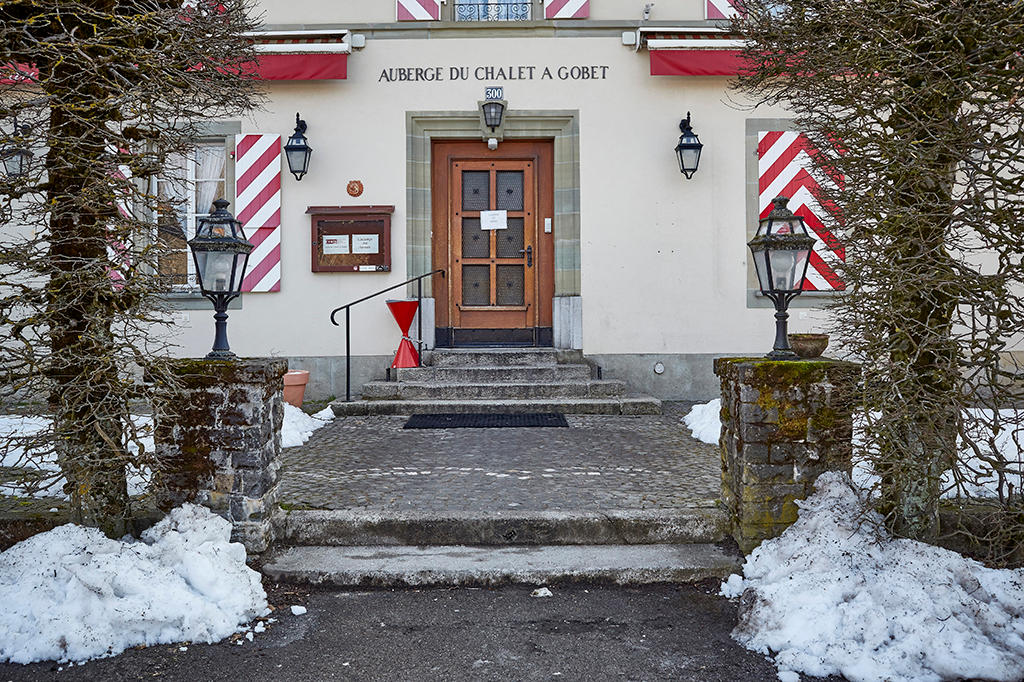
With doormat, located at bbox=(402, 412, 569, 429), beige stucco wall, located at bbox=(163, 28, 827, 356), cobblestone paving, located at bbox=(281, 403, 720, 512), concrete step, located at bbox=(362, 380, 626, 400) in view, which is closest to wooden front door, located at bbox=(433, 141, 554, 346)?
beige stucco wall, located at bbox=(163, 28, 827, 356)

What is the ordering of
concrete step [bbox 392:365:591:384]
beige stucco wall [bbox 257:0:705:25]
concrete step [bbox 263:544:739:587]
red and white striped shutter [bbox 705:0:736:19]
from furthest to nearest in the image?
beige stucco wall [bbox 257:0:705:25]
red and white striped shutter [bbox 705:0:736:19]
concrete step [bbox 392:365:591:384]
concrete step [bbox 263:544:739:587]

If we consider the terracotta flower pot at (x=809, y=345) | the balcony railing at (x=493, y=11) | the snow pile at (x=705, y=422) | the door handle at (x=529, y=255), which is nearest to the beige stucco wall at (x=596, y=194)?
the balcony railing at (x=493, y=11)

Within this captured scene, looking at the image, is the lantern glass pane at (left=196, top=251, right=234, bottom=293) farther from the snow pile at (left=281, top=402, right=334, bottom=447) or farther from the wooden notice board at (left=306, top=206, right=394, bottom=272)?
the wooden notice board at (left=306, top=206, right=394, bottom=272)

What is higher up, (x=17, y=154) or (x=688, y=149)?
(x=688, y=149)

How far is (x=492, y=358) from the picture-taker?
8391 mm

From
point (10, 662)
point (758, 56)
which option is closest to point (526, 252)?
point (758, 56)

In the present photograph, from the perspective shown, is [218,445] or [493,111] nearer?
[218,445]

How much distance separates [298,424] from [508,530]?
3333 millimetres

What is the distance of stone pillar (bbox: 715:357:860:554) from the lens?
3559 millimetres

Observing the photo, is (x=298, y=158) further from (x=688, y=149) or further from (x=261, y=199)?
(x=688, y=149)

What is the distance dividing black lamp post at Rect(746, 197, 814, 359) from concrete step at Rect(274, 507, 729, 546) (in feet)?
3.24

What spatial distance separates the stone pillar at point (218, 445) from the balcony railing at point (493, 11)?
653 cm

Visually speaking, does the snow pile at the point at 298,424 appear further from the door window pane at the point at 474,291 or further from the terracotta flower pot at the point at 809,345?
the terracotta flower pot at the point at 809,345

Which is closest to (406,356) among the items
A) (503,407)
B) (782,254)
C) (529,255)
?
(503,407)
